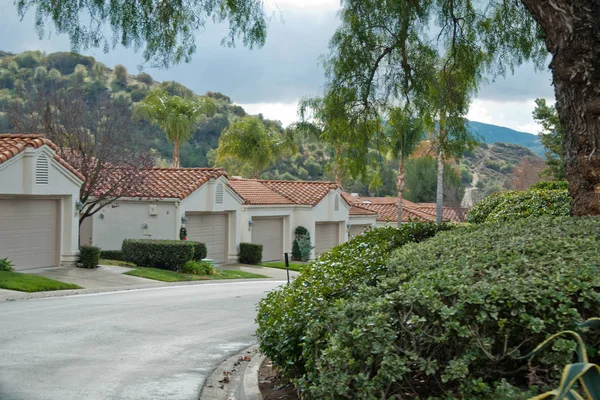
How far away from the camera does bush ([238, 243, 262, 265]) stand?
120ft

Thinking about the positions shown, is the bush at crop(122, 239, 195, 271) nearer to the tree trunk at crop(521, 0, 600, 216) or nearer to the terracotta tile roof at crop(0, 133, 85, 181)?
the terracotta tile roof at crop(0, 133, 85, 181)

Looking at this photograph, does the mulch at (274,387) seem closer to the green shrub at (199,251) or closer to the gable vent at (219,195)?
the green shrub at (199,251)

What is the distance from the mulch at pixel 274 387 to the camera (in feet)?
25.1

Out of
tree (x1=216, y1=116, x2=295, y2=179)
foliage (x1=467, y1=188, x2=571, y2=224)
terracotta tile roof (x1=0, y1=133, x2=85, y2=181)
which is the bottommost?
foliage (x1=467, y1=188, x2=571, y2=224)

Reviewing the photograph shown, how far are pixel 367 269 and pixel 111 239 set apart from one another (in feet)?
88.5

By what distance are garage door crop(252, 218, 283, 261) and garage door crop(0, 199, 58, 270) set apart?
15.1 meters

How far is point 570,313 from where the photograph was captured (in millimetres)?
5012

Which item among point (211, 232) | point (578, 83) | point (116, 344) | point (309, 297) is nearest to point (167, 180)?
point (211, 232)

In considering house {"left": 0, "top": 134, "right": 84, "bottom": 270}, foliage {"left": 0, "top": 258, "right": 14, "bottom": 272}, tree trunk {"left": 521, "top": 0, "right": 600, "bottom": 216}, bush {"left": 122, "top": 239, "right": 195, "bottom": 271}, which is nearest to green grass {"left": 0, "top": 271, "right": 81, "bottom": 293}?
foliage {"left": 0, "top": 258, "right": 14, "bottom": 272}

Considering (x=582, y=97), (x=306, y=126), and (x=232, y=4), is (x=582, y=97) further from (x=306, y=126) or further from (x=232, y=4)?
(x=306, y=126)

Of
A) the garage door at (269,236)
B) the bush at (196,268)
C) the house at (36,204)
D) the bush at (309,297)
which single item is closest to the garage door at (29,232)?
the house at (36,204)

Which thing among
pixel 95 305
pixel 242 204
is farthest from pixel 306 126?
pixel 95 305

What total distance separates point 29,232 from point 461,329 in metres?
21.7

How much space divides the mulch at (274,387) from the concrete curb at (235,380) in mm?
68
